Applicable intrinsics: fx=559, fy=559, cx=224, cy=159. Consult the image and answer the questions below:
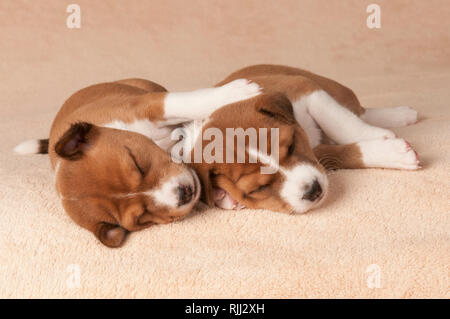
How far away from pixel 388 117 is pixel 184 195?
2.20 meters

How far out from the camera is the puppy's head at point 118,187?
9.61 feet

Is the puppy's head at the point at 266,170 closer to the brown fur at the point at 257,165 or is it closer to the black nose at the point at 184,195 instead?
the brown fur at the point at 257,165

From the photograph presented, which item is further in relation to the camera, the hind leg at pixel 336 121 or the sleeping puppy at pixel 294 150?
Result: the hind leg at pixel 336 121

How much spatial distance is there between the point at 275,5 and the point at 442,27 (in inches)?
83.9

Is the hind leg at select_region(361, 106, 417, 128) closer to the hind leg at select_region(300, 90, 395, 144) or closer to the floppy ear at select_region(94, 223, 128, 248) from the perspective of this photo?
the hind leg at select_region(300, 90, 395, 144)

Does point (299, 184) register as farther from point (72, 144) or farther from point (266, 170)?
point (72, 144)

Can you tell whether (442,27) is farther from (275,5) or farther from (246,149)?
(246,149)

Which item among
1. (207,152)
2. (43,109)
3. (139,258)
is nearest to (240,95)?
(207,152)

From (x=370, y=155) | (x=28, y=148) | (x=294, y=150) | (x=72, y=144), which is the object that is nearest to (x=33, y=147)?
(x=28, y=148)

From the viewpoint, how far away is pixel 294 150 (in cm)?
318

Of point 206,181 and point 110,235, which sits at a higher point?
point 206,181

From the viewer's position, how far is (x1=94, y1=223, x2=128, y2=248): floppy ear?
284 centimetres

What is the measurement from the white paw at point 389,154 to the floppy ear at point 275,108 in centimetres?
50

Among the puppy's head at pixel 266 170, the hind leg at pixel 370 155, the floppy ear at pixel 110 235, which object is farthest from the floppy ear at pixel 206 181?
the hind leg at pixel 370 155
